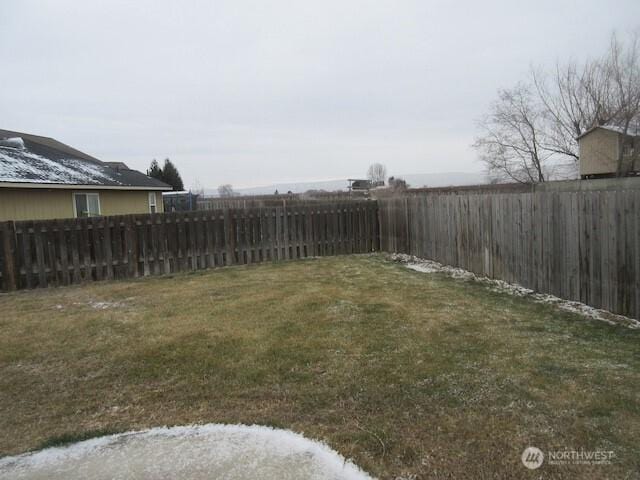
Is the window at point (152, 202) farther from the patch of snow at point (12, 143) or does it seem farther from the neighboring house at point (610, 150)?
the neighboring house at point (610, 150)

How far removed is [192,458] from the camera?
2740 millimetres

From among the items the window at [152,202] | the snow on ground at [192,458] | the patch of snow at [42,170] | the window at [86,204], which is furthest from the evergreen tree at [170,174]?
the snow on ground at [192,458]

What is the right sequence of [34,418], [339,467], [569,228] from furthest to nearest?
[569,228]
[34,418]
[339,467]

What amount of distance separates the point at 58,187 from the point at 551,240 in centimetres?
1255

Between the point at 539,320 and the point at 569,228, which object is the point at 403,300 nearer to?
the point at 539,320

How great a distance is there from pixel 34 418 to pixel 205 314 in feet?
9.06

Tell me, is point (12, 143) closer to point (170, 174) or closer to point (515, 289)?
point (515, 289)

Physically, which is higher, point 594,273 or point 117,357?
point 594,273

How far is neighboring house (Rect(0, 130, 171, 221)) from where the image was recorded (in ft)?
39.2

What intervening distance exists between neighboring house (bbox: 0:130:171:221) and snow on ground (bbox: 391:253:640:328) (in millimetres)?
9829

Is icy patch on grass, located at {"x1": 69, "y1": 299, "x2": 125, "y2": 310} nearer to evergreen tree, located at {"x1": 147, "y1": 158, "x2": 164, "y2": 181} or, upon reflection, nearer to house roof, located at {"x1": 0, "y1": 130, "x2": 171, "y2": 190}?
house roof, located at {"x1": 0, "y1": 130, "x2": 171, "y2": 190}

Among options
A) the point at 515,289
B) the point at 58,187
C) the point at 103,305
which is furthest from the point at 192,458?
the point at 58,187

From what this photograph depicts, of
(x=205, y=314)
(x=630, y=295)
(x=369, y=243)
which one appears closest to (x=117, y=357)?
(x=205, y=314)

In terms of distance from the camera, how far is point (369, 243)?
12.6 m
